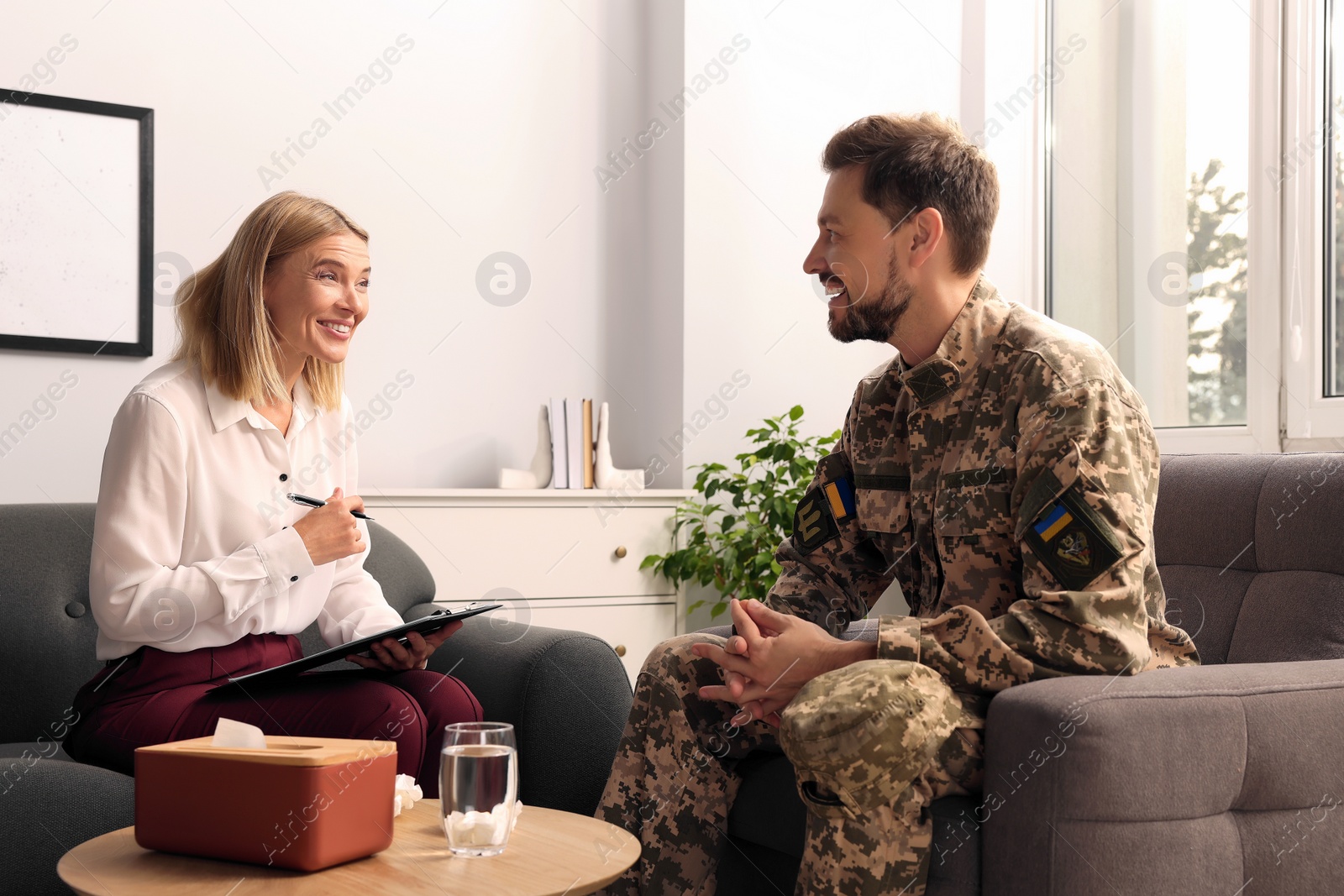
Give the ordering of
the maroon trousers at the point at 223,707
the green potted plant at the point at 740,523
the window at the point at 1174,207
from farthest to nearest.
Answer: the green potted plant at the point at 740,523 → the window at the point at 1174,207 → the maroon trousers at the point at 223,707

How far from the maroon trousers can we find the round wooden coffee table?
1.21ft

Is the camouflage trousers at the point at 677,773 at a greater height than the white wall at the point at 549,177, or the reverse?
the white wall at the point at 549,177

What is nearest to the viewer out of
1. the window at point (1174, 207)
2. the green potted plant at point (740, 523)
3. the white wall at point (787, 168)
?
the window at point (1174, 207)

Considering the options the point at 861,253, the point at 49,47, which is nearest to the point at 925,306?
the point at 861,253

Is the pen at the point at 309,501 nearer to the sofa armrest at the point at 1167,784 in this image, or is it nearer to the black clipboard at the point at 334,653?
the black clipboard at the point at 334,653

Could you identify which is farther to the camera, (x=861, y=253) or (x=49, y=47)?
(x=49, y=47)

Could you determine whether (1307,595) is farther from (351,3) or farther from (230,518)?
(351,3)

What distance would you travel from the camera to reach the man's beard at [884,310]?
176 cm

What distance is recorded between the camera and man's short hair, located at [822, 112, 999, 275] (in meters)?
1.76

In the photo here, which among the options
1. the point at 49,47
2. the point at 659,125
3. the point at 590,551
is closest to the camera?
the point at 49,47

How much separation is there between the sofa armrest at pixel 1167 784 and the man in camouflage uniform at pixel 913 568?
3.2 inches

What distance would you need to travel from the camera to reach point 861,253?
5.83ft

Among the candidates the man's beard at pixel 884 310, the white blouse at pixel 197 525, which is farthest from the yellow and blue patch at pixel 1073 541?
the white blouse at pixel 197 525

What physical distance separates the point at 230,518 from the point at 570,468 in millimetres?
1536
